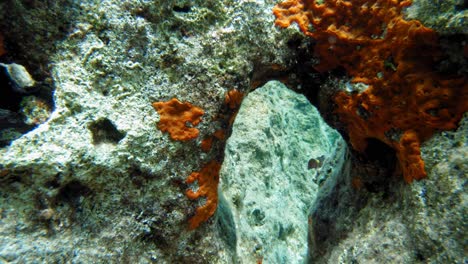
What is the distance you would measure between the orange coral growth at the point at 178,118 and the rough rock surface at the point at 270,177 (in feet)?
5.81

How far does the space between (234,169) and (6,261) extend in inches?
124

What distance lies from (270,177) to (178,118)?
3179 mm

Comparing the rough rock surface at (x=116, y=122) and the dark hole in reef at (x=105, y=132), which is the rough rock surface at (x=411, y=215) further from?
the dark hole in reef at (x=105, y=132)

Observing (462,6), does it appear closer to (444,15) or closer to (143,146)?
(444,15)

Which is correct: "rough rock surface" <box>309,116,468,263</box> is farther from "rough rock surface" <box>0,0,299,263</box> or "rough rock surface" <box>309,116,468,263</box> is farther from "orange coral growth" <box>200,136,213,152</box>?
"orange coral growth" <box>200,136,213,152</box>

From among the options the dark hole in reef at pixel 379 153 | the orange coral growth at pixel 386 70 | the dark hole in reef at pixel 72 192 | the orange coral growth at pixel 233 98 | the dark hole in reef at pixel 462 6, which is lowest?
the dark hole in reef at pixel 72 192

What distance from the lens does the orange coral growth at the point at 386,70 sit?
7.14 feet

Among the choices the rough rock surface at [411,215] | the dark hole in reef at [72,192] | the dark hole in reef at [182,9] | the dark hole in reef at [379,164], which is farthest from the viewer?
the dark hole in reef at [379,164]

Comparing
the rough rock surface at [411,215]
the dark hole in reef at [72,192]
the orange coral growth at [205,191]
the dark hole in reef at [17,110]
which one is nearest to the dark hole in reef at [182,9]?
the dark hole in reef at [17,110]

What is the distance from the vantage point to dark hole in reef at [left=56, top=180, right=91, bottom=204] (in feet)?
7.02

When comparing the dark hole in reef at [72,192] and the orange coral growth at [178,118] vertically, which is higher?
the orange coral growth at [178,118]

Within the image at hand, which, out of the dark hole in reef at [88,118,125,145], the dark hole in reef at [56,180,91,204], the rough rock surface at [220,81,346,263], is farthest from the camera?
the rough rock surface at [220,81,346,263]

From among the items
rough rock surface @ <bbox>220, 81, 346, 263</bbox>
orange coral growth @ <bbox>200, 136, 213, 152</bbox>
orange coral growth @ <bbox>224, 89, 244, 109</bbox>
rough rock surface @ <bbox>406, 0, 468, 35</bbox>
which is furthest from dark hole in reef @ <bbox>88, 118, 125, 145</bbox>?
rough rock surface @ <bbox>406, 0, 468, 35</bbox>

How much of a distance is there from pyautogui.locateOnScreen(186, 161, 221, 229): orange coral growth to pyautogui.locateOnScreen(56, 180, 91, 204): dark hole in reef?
83cm
